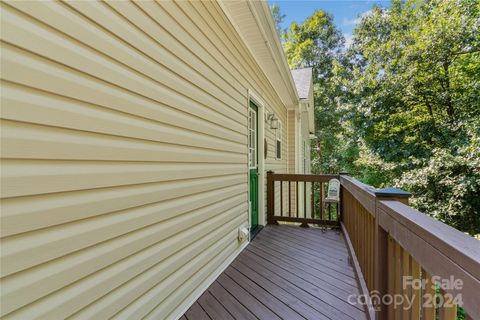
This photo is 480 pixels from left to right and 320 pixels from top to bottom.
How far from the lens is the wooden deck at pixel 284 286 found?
81.6 inches

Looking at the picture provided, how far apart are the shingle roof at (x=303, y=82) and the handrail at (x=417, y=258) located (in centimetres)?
616

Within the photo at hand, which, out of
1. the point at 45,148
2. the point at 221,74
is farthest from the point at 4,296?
the point at 221,74

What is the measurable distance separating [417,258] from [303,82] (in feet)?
27.5

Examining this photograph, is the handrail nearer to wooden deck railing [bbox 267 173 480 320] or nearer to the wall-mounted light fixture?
wooden deck railing [bbox 267 173 480 320]

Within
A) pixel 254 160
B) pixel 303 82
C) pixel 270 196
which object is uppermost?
pixel 303 82

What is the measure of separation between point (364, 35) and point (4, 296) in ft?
43.8

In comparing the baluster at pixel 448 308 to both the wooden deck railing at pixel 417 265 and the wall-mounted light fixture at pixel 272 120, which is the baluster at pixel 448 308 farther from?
the wall-mounted light fixture at pixel 272 120

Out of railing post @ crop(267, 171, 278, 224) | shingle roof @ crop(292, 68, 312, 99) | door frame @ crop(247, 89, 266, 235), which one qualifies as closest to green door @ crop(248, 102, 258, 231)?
door frame @ crop(247, 89, 266, 235)

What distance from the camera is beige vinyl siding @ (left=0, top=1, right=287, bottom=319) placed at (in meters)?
1.00

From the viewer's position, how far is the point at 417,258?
981 millimetres

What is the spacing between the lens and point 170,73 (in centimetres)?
191

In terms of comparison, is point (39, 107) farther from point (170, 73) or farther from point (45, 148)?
point (170, 73)

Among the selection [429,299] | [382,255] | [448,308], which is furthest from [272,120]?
[448,308]

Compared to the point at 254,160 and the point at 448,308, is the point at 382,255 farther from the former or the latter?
the point at 254,160
